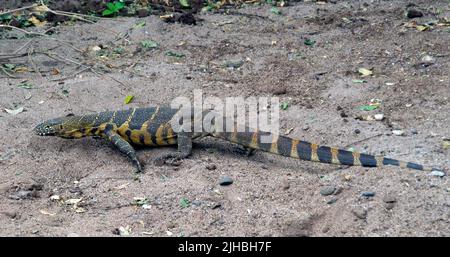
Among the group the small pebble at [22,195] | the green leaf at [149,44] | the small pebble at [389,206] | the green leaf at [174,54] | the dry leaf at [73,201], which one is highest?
the small pebble at [389,206]

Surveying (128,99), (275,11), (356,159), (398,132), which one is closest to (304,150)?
(356,159)

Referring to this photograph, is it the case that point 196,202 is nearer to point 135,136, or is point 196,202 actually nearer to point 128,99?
point 135,136

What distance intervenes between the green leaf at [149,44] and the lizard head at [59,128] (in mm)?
2625

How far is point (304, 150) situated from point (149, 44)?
3.74 m

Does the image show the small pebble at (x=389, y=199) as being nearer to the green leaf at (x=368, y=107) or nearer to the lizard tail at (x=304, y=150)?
the lizard tail at (x=304, y=150)

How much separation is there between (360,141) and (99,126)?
2607 mm

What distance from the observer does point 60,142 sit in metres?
6.61

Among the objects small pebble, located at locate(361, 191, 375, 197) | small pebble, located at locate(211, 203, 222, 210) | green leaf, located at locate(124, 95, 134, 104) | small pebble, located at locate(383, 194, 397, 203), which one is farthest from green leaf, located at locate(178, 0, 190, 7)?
small pebble, located at locate(383, 194, 397, 203)

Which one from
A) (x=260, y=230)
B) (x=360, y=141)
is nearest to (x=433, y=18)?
(x=360, y=141)

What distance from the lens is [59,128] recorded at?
253 inches

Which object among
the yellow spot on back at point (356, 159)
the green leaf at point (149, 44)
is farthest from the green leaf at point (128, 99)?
the yellow spot on back at point (356, 159)

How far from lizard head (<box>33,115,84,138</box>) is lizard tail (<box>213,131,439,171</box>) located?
1.44 meters

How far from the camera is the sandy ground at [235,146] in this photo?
4.99 meters

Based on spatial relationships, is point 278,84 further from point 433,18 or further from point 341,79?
point 433,18
